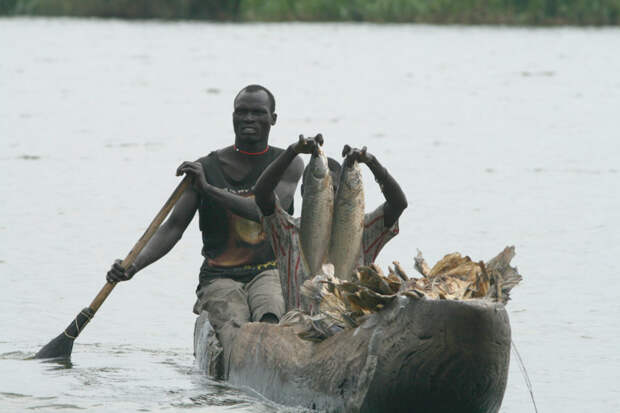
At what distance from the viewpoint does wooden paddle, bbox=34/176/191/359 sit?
6.37 metres

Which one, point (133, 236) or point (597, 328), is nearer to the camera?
point (597, 328)

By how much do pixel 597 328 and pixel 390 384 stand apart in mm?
3790

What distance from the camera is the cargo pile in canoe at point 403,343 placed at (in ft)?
15.9

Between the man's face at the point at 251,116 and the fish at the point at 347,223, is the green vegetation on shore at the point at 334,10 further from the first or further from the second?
the fish at the point at 347,223

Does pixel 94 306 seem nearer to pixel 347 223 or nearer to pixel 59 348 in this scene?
pixel 59 348

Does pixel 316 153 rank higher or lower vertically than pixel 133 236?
higher

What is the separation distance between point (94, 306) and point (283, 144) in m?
9.64

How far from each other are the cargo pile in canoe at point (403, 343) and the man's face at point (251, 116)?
109 cm

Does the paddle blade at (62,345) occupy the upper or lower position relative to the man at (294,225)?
lower

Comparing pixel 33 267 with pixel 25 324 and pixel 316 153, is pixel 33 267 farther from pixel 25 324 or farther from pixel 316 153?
pixel 316 153

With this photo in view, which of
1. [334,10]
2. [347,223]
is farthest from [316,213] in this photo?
[334,10]

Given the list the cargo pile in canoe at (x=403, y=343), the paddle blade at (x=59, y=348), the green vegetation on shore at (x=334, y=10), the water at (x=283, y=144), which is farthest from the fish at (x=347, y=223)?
the green vegetation on shore at (x=334, y=10)

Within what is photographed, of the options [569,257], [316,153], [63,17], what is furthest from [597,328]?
[63,17]

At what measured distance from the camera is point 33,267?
996cm
